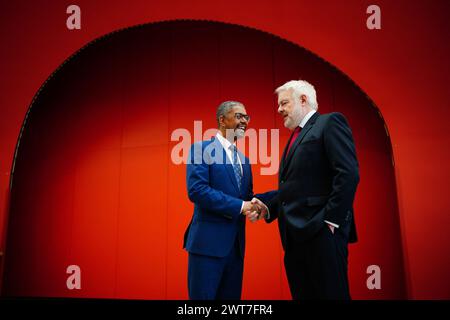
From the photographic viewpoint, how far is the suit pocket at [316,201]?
166 centimetres

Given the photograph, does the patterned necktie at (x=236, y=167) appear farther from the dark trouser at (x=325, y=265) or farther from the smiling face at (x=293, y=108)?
the dark trouser at (x=325, y=265)

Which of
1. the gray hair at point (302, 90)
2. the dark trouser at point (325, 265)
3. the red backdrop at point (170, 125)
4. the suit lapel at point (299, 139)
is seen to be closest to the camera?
the dark trouser at point (325, 265)

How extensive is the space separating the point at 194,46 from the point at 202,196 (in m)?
2.18

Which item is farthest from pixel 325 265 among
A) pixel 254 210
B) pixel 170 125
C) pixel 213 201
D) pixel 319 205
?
pixel 170 125

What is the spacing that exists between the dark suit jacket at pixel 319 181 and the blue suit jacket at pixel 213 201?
30 centimetres

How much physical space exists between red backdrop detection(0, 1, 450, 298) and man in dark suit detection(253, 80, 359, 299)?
1162 millimetres

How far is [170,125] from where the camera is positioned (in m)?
3.52

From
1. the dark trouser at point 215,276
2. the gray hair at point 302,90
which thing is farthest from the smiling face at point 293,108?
the dark trouser at point 215,276

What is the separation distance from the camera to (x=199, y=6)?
293 cm

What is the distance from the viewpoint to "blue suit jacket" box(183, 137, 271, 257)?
74.7 inches

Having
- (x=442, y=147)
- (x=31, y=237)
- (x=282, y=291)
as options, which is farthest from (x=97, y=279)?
(x=442, y=147)

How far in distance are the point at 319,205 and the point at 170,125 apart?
2175 mm

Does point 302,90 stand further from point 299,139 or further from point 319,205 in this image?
point 319,205
